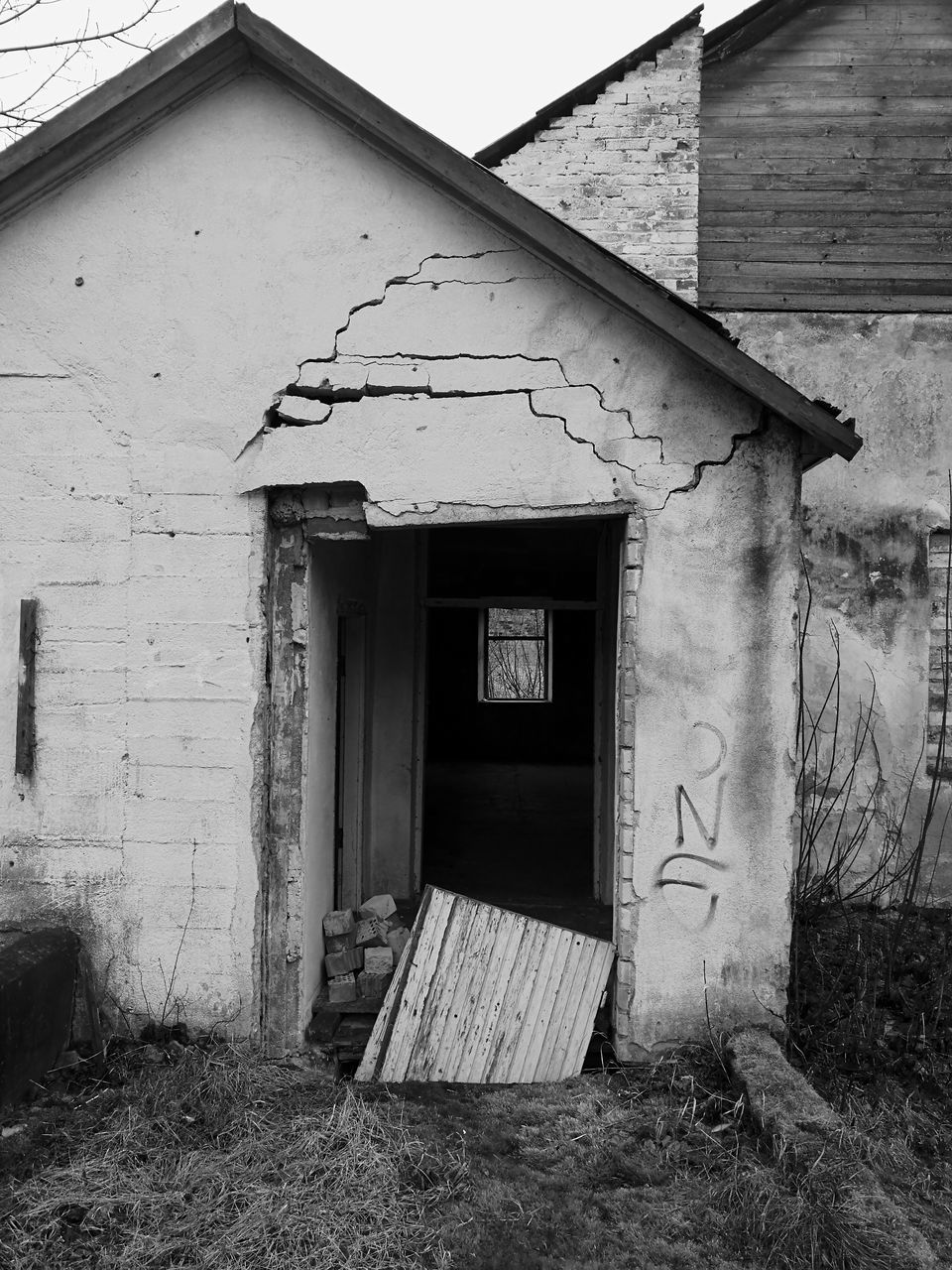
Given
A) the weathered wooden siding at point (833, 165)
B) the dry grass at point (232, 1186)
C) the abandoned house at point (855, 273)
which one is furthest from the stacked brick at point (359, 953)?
the weathered wooden siding at point (833, 165)

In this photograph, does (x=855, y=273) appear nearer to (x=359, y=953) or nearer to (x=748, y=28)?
(x=748, y=28)

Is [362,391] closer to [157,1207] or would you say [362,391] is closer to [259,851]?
[259,851]

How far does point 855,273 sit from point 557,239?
14.3 feet

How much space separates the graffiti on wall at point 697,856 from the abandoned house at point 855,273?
322cm

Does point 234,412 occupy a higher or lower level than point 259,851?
higher

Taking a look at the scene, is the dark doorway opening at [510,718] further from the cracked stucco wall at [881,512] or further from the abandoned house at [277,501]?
the abandoned house at [277,501]

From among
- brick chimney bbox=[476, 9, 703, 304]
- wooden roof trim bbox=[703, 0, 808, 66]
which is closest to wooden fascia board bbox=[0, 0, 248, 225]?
brick chimney bbox=[476, 9, 703, 304]

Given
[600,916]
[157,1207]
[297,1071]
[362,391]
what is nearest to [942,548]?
[600,916]

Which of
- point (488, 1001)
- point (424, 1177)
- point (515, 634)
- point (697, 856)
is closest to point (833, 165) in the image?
point (697, 856)

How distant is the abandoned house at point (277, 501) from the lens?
5.02m

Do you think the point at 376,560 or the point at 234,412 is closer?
the point at 234,412

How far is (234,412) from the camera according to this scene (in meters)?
5.09

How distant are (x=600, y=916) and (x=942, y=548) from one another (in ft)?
13.2

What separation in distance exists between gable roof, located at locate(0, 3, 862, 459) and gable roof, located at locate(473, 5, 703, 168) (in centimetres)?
420
